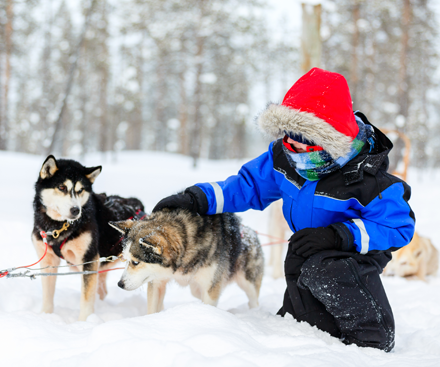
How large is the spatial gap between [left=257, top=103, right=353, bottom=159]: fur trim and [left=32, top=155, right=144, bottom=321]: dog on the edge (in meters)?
1.58

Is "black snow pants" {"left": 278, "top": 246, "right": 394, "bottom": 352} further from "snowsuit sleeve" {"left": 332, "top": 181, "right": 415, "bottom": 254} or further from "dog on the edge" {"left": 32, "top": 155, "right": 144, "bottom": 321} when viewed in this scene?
"dog on the edge" {"left": 32, "top": 155, "right": 144, "bottom": 321}

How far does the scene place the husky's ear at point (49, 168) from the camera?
2.51 m

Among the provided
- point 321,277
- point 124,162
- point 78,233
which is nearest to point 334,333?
point 321,277

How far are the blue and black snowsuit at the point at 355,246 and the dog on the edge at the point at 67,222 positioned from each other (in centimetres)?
148

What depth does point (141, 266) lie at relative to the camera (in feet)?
7.76

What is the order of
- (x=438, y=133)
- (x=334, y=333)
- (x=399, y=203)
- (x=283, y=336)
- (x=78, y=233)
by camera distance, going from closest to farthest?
(x=283, y=336)
(x=399, y=203)
(x=334, y=333)
(x=78, y=233)
(x=438, y=133)

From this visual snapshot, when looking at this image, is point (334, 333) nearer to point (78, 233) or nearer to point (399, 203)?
point (399, 203)

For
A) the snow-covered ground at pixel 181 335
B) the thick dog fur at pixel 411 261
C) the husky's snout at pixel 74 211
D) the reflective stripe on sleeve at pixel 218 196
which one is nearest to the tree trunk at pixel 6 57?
the snow-covered ground at pixel 181 335

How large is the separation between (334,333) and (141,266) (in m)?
1.33

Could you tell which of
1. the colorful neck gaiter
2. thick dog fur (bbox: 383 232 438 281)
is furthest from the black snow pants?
thick dog fur (bbox: 383 232 438 281)

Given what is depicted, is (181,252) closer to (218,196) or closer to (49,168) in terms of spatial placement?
(218,196)

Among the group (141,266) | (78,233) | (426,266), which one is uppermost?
(78,233)

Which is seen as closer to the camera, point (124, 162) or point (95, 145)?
point (124, 162)

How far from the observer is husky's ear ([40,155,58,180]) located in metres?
2.51
